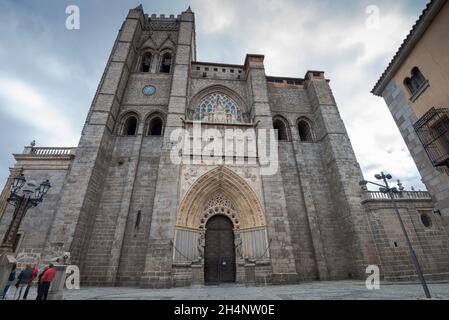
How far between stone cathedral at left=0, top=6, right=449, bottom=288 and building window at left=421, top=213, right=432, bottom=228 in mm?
56

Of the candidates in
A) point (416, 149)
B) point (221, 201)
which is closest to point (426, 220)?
point (416, 149)

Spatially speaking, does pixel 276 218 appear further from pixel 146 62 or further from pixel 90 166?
pixel 146 62

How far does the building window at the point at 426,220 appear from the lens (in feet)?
33.8

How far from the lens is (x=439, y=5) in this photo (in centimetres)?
545

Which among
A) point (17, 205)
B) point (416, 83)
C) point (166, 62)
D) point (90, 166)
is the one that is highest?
point (166, 62)

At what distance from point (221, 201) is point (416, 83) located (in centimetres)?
916

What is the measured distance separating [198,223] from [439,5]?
36.8 ft

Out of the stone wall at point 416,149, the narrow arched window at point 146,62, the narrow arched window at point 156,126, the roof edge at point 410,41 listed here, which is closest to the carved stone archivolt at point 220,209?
the narrow arched window at point 156,126

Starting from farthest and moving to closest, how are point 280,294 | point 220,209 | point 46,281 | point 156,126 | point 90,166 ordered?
point 156,126, point 220,209, point 90,166, point 280,294, point 46,281

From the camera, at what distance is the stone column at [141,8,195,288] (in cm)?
816

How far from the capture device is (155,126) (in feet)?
46.5

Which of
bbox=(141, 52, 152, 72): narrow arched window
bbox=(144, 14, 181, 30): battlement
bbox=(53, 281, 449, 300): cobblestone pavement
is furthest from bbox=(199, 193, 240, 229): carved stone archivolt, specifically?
bbox=(144, 14, 181, 30): battlement

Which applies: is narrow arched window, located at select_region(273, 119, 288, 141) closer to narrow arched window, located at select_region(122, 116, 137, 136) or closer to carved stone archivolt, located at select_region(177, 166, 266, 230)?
carved stone archivolt, located at select_region(177, 166, 266, 230)
